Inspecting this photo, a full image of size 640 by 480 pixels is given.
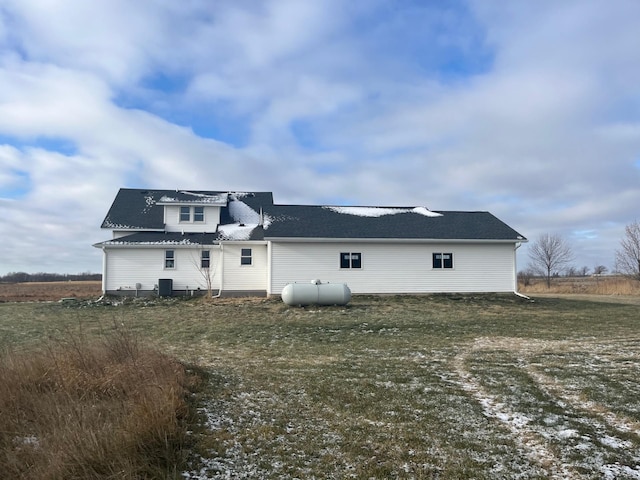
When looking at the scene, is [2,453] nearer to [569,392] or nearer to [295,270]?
[569,392]

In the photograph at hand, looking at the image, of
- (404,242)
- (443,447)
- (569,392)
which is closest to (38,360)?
(443,447)

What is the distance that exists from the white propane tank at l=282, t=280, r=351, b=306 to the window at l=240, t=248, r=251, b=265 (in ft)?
16.8

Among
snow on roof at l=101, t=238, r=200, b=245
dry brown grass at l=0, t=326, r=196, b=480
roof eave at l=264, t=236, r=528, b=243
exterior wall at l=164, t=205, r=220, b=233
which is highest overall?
exterior wall at l=164, t=205, r=220, b=233

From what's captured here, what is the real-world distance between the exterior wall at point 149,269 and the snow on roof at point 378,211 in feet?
25.4

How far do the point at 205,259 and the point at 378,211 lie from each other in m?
10.3

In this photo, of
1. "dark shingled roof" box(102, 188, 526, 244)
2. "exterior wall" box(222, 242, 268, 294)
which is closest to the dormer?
"dark shingled roof" box(102, 188, 526, 244)

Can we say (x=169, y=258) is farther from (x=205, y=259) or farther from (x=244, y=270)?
(x=244, y=270)

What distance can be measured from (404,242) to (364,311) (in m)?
6.28

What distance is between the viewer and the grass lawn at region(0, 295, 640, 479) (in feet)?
15.1

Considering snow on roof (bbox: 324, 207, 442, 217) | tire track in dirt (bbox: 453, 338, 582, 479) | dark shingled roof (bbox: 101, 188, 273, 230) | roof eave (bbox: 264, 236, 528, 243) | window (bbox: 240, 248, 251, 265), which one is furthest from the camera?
dark shingled roof (bbox: 101, 188, 273, 230)

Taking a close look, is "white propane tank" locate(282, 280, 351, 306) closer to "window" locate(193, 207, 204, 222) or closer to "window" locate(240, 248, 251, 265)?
"window" locate(240, 248, 251, 265)

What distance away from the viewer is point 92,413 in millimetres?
4922

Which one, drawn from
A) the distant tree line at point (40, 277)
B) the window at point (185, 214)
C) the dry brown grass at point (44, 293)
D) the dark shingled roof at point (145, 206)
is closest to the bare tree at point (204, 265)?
the window at point (185, 214)

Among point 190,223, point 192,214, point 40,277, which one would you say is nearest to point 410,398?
point 190,223
